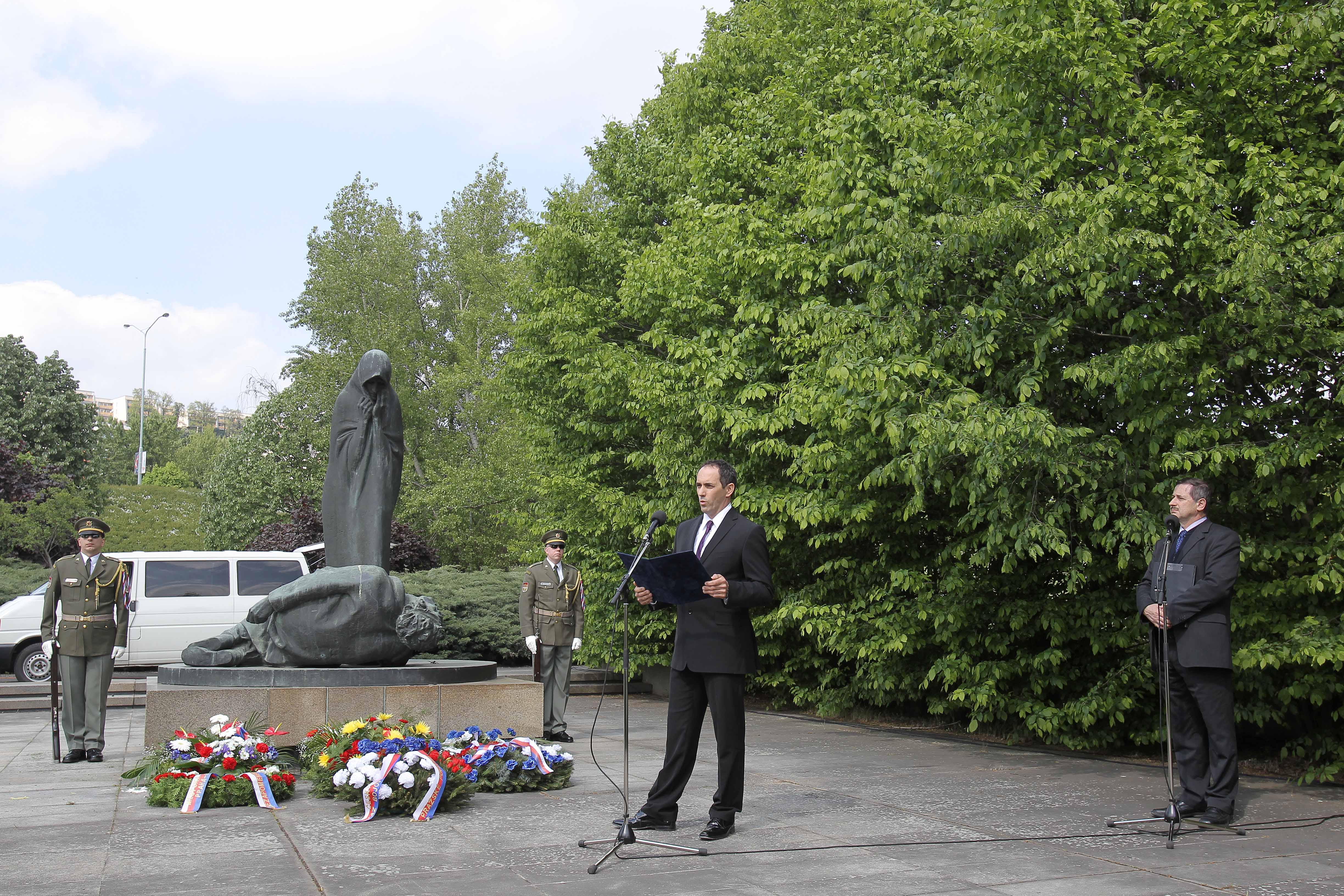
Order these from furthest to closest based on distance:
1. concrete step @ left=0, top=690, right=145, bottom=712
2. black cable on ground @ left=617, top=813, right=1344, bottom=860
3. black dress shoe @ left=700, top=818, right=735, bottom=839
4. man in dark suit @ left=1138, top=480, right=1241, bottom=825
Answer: concrete step @ left=0, top=690, right=145, bottom=712, man in dark suit @ left=1138, top=480, right=1241, bottom=825, black dress shoe @ left=700, top=818, right=735, bottom=839, black cable on ground @ left=617, top=813, right=1344, bottom=860

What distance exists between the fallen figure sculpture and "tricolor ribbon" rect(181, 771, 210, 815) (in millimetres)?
1565

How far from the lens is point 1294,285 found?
7320 mm

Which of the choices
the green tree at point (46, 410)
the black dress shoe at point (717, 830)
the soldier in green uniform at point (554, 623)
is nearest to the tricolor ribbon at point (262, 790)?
the black dress shoe at point (717, 830)

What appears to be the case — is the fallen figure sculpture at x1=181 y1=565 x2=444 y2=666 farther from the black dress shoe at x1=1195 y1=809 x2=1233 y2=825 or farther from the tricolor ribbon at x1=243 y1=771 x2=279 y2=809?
the black dress shoe at x1=1195 y1=809 x2=1233 y2=825

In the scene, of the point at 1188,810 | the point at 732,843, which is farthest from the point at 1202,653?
the point at 732,843

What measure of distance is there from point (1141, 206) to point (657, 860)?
17.6ft

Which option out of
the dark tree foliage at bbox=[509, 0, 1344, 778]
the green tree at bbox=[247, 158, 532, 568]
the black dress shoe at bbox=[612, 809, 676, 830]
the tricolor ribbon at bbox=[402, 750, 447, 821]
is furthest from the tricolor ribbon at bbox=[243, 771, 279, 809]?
the green tree at bbox=[247, 158, 532, 568]

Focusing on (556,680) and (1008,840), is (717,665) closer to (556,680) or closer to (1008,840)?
(1008,840)

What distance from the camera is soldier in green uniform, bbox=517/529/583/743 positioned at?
10789 millimetres

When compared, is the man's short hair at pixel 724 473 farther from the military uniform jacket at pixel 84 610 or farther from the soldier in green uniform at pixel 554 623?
the military uniform jacket at pixel 84 610

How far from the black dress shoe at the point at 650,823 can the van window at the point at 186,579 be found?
1296 cm

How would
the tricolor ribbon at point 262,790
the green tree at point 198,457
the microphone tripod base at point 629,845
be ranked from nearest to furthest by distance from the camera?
the microphone tripod base at point 629,845 → the tricolor ribbon at point 262,790 → the green tree at point 198,457

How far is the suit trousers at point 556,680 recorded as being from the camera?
1073 centimetres

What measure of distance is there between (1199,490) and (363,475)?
591 centimetres
